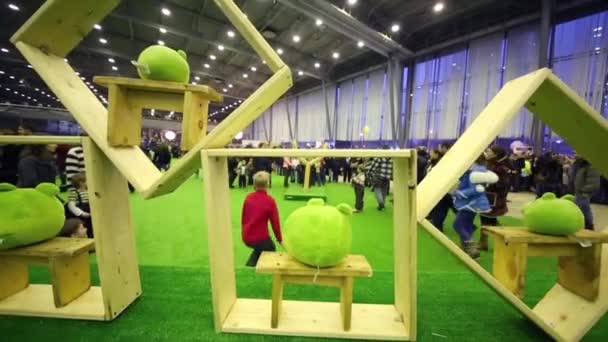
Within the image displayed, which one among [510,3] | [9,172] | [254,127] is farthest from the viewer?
[254,127]

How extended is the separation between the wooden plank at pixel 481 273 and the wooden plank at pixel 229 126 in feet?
3.27

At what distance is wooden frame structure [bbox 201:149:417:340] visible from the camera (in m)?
1.55

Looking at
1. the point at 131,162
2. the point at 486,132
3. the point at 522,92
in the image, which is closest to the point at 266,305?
the point at 131,162

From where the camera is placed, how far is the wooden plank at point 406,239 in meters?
1.49

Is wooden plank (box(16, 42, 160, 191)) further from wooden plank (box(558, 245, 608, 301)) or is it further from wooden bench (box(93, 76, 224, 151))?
wooden plank (box(558, 245, 608, 301))

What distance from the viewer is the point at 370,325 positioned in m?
1.78

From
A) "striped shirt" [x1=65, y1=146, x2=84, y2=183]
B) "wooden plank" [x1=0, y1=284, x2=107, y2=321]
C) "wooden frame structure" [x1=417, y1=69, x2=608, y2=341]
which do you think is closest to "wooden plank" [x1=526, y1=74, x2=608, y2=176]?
"wooden frame structure" [x1=417, y1=69, x2=608, y2=341]

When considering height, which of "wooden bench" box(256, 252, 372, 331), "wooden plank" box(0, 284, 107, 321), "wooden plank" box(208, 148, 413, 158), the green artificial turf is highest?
"wooden plank" box(208, 148, 413, 158)

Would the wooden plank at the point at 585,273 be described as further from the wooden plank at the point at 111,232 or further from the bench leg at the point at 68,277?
the bench leg at the point at 68,277

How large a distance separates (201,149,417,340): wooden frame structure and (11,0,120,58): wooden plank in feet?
3.57

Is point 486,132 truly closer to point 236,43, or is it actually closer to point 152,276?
point 152,276

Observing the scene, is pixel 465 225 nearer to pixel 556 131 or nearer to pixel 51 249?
pixel 556 131

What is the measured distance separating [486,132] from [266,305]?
1678 millimetres

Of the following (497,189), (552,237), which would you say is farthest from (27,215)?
(497,189)
